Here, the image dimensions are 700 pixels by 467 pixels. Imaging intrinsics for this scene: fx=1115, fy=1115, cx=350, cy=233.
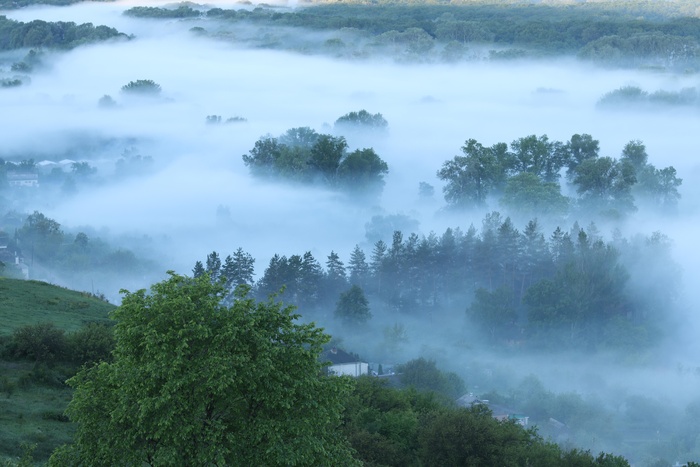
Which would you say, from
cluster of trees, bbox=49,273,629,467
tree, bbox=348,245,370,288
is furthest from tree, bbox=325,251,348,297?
cluster of trees, bbox=49,273,629,467

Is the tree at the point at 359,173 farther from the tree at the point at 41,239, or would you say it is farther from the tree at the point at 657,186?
the tree at the point at 41,239

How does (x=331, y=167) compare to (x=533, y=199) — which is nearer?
(x=533, y=199)

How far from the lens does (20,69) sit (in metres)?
118

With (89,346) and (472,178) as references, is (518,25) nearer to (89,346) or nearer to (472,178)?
(472,178)

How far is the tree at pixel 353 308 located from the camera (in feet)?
163

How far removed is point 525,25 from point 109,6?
187ft

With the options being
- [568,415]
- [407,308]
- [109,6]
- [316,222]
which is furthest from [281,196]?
[109,6]

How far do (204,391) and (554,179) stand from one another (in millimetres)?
61866

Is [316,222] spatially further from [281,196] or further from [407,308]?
[407,308]

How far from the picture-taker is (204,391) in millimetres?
15602

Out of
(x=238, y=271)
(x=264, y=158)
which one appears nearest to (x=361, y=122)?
(x=264, y=158)

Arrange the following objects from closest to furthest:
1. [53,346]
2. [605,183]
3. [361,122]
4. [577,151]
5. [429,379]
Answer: [53,346]
[429,379]
[605,183]
[577,151]
[361,122]

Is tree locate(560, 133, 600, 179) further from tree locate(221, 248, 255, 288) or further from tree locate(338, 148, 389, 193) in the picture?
tree locate(221, 248, 255, 288)

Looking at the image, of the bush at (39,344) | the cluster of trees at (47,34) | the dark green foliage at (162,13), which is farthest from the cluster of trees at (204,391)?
the dark green foliage at (162,13)
